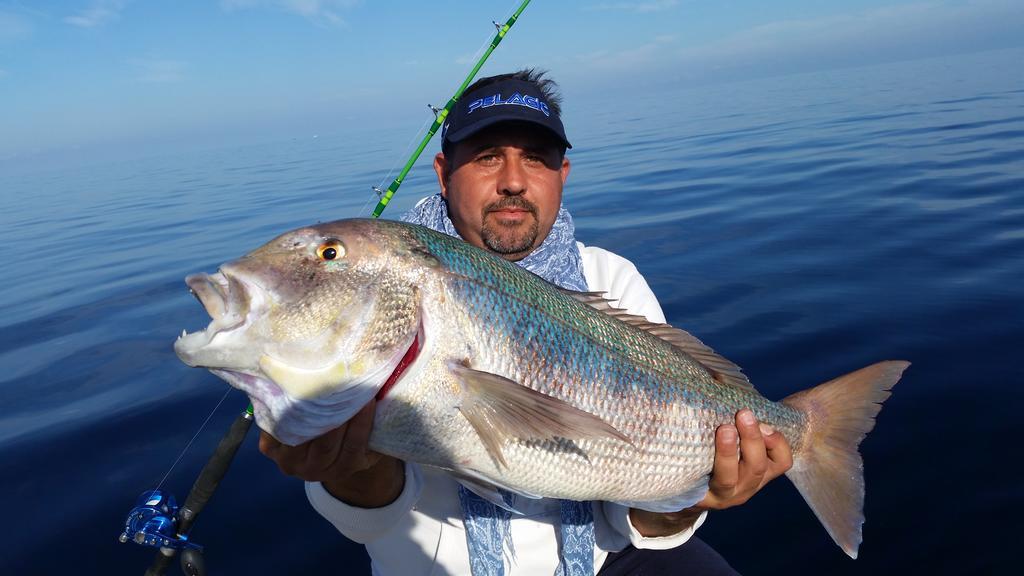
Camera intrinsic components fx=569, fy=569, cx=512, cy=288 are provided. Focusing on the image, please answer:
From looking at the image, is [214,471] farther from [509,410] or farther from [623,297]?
[623,297]

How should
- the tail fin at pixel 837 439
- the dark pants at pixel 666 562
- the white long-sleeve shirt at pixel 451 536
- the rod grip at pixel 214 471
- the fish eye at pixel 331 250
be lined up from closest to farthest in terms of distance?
the fish eye at pixel 331 250, the tail fin at pixel 837 439, the white long-sleeve shirt at pixel 451 536, the rod grip at pixel 214 471, the dark pants at pixel 666 562

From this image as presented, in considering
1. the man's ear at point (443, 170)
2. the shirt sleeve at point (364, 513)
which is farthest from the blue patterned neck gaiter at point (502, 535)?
the man's ear at point (443, 170)

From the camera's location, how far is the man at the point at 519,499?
225 cm

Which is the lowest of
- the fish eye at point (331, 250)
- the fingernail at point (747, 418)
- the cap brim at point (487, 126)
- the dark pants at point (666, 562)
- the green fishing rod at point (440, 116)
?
the dark pants at point (666, 562)

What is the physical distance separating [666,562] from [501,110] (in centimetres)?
253

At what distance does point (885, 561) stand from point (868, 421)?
4.28 feet

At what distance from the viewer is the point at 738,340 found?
5.62m

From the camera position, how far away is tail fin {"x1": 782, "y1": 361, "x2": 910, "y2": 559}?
8.16ft

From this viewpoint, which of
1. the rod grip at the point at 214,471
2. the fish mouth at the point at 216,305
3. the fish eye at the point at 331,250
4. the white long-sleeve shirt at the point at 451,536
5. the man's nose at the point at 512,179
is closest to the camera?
the fish mouth at the point at 216,305

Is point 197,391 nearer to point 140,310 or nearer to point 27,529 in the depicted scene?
point 27,529

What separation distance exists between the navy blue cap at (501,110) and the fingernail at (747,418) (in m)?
1.62

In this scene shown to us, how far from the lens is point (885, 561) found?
10.6ft

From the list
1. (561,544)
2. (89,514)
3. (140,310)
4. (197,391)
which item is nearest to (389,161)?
(140,310)

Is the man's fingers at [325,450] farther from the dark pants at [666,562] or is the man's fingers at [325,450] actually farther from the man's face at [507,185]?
the dark pants at [666,562]
